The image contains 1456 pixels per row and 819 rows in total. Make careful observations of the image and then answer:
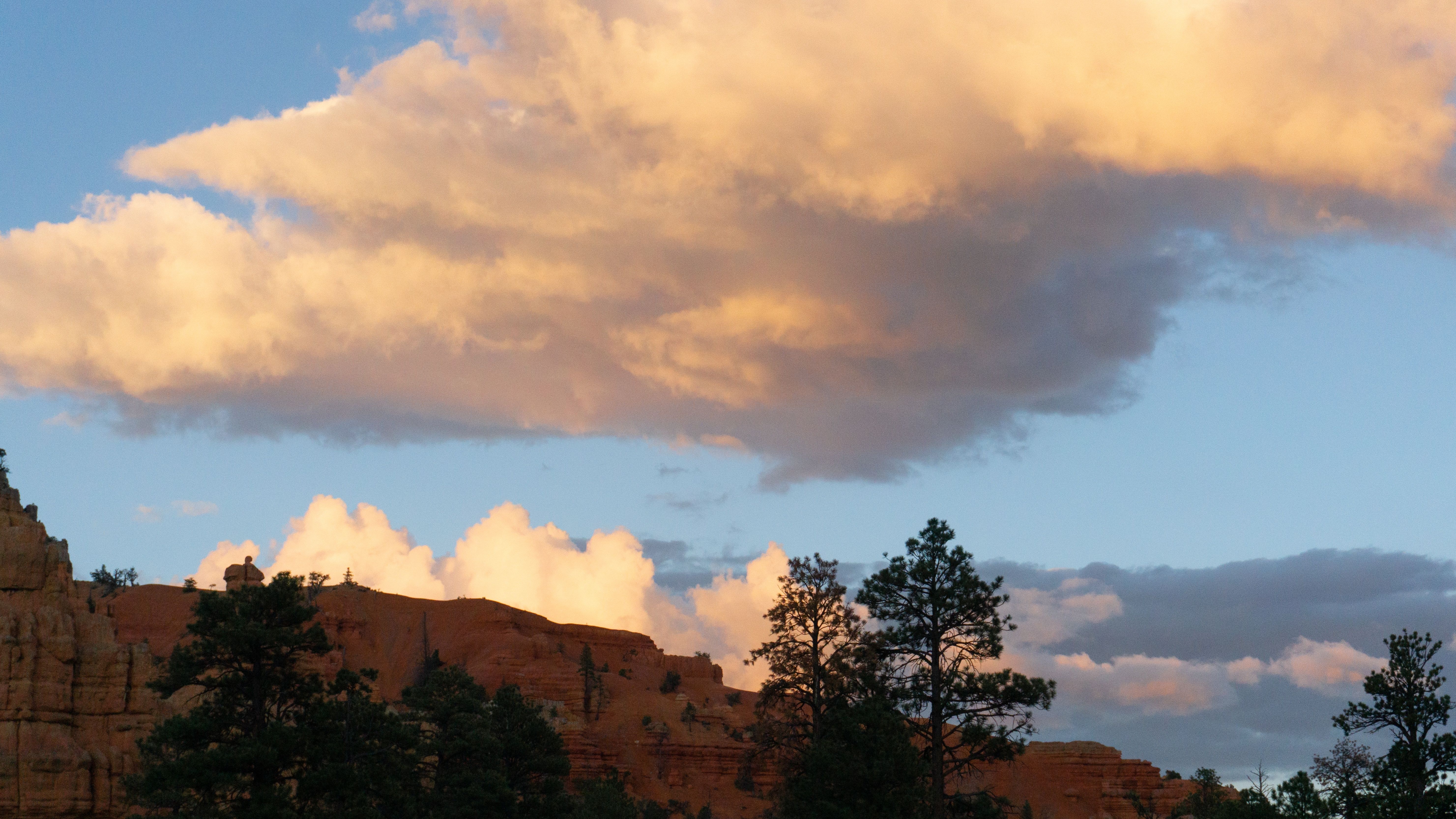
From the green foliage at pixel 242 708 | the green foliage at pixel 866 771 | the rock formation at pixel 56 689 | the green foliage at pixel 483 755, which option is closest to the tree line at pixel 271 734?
the green foliage at pixel 242 708

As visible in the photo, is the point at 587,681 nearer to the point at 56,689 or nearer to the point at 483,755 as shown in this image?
the point at 483,755

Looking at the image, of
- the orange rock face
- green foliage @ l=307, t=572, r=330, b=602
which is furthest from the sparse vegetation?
the orange rock face

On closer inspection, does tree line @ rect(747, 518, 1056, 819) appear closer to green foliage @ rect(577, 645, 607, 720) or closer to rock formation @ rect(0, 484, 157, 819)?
rock formation @ rect(0, 484, 157, 819)

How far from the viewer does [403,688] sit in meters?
124

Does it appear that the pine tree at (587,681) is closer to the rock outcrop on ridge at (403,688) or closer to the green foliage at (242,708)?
the rock outcrop on ridge at (403,688)

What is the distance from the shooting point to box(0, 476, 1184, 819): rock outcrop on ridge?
54.7m

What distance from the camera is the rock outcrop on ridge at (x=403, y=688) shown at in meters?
54.7

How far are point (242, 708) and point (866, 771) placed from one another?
72.5ft

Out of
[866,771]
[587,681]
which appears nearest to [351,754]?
[866,771]

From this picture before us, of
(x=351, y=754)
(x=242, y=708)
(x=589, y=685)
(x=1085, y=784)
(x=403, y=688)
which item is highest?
(x=242, y=708)

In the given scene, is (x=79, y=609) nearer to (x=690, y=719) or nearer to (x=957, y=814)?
(x=957, y=814)

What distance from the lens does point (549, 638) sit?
162m

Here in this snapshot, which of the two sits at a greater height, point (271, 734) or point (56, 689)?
point (56, 689)

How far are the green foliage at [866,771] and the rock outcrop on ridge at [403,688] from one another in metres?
31.4
